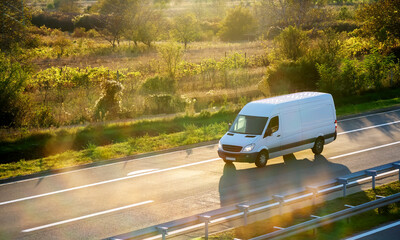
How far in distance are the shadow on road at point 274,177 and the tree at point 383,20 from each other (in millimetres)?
29028

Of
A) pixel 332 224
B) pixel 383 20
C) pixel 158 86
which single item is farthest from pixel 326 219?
pixel 383 20

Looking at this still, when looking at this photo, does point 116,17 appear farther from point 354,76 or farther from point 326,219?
point 326,219

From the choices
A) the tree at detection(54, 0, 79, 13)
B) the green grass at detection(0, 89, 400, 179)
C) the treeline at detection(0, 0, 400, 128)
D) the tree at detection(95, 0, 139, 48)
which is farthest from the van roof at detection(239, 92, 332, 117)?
the tree at detection(54, 0, 79, 13)

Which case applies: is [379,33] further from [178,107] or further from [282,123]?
[282,123]

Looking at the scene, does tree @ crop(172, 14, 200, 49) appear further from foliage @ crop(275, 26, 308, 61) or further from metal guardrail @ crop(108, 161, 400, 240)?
metal guardrail @ crop(108, 161, 400, 240)

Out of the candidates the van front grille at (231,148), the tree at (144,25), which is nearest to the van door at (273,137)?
the van front grille at (231,148)

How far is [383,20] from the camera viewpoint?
45.4m

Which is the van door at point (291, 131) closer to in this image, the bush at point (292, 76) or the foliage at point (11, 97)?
the foliage at point (11, 97)

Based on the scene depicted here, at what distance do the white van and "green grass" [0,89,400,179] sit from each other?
473 cm

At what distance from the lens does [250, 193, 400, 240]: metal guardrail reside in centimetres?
1020

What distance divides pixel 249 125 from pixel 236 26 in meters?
68.7

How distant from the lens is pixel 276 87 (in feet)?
112

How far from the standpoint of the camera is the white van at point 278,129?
17922mm

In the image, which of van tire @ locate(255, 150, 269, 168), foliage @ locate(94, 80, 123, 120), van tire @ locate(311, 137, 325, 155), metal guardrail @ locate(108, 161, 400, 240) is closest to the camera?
metal guardrail @ locate(108, 161, 400, 240)
